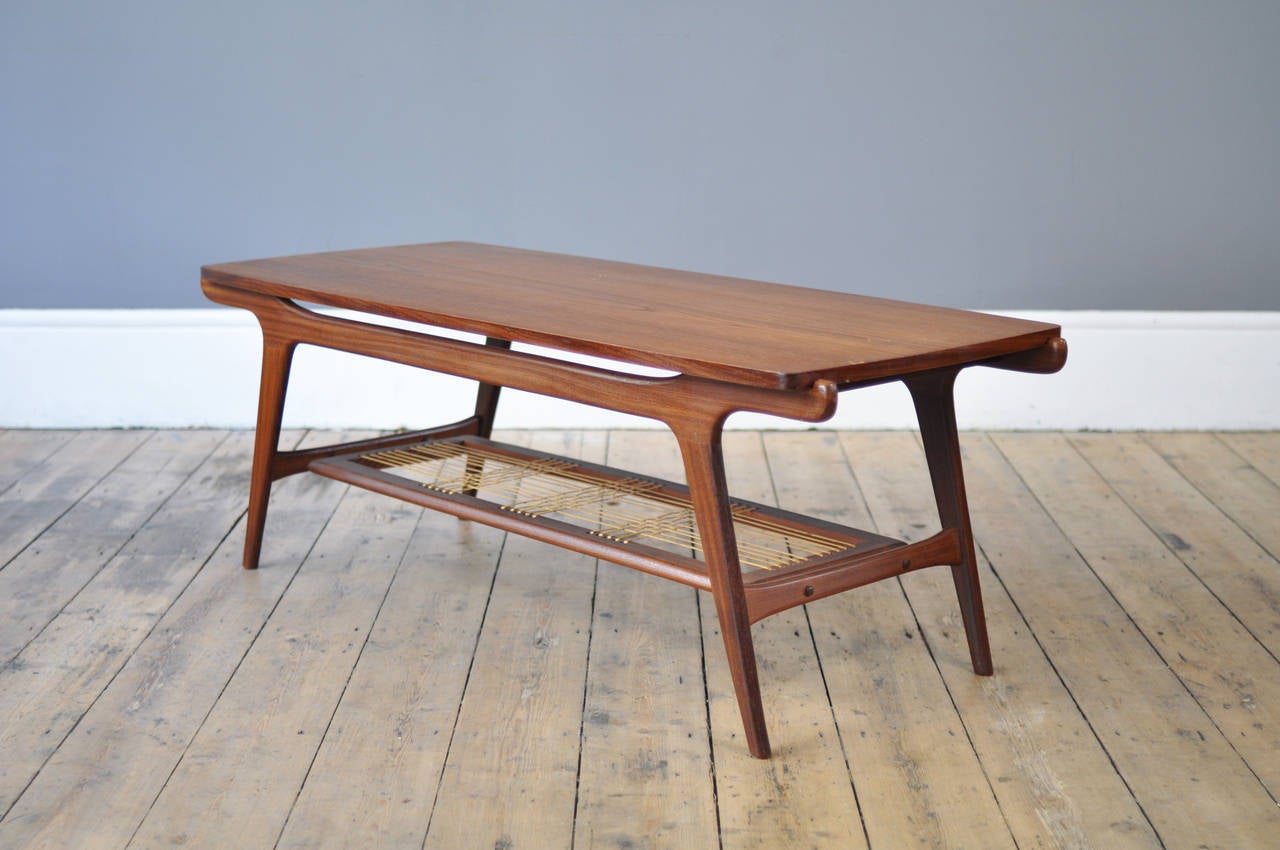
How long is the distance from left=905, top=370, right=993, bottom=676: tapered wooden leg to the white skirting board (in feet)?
5.32

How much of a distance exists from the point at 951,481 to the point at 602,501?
2.17 feet

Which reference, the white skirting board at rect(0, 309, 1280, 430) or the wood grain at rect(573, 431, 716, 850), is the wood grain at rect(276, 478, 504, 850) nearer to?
the wood grain at rect(573, 431, 716, 850)

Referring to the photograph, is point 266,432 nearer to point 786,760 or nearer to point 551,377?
point 551,377

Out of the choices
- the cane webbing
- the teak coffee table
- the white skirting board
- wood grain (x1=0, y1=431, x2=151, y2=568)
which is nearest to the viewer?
the teak coffee table

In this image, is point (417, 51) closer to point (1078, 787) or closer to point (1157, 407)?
point (1157, 407)

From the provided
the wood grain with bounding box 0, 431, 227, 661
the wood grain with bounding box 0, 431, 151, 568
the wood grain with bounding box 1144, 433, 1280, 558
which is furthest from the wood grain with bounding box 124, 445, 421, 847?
the wood grain with bounding box 1144, 433, 1280, 558

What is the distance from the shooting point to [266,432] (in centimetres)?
253

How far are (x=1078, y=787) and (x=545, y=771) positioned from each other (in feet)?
2.36

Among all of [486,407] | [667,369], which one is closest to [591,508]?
[486,407]

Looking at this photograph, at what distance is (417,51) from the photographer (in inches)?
142

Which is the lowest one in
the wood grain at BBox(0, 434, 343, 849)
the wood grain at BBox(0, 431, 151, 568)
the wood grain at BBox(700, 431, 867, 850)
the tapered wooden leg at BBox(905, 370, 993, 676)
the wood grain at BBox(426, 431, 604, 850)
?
the wood grain at BBox(0, 431, 151, 568)

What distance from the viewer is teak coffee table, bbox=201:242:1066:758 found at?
1788mm

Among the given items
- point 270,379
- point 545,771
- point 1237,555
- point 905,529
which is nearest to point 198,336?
point 270,379

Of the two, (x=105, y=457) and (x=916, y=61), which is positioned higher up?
(x=916, y=61)
